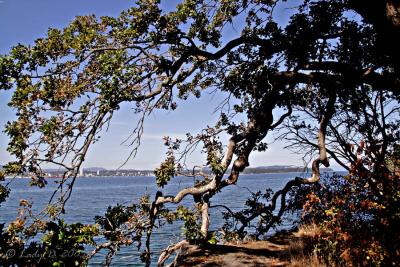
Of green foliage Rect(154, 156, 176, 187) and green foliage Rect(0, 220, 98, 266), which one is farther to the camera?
green foliage Rect(154, 156, 176, 187)

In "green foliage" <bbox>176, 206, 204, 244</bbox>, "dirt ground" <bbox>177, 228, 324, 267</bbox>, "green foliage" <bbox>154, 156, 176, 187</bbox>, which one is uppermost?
"green foliage" <bbox>154, 156, 176, 187</bbox>

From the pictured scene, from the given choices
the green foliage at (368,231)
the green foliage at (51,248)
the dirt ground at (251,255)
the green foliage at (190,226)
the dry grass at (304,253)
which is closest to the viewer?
the green foliage at (368,231)

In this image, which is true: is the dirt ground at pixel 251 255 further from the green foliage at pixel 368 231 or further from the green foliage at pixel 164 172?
the green foliage at pixel 164 172

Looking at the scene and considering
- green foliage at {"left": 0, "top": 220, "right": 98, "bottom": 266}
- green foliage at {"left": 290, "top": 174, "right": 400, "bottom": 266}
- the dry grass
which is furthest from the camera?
the dry grass

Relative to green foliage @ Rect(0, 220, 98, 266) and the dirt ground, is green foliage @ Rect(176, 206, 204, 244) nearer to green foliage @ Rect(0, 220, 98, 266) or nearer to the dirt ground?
the dirt ground

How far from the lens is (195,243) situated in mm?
9648

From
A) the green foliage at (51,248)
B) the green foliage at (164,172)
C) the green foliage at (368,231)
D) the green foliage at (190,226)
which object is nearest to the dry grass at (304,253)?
the green foliage at (368,231)

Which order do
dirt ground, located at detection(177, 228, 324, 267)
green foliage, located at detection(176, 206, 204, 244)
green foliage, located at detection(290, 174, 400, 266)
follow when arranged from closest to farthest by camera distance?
green foliage, located at detection(290, 174, 400, 266) < dirt ground, located at detection(177, 228, 324, 267) < green foliage, located at detection(176, 206, 204, 244)

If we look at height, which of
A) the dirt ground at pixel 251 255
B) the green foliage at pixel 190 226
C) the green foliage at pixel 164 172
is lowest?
the dirt ground at pixel 251 255

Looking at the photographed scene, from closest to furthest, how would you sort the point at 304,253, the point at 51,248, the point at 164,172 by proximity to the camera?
the point at 51,248
the point at 304,253
the point at 164,172

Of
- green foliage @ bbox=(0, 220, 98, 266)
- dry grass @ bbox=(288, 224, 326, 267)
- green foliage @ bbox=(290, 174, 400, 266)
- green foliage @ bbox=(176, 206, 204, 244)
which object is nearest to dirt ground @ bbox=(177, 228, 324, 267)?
dry grass @ bbox=(288, 224, 326, 267)

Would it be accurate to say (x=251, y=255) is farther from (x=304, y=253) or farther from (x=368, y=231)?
(x=368, y=231)

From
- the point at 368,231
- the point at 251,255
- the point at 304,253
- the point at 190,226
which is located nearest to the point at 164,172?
the point at 190,226

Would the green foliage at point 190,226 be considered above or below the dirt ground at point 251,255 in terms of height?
above
